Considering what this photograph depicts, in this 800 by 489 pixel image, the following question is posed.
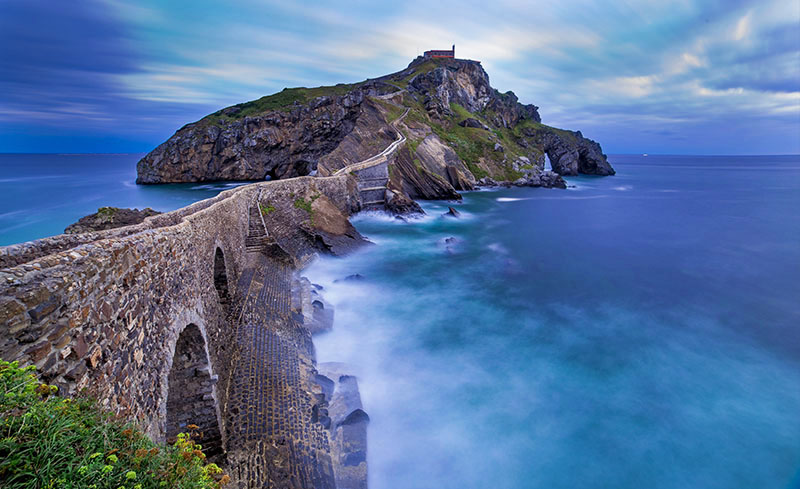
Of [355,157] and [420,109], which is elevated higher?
[420,109]

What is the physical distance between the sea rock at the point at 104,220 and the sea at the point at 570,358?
25.7 feet

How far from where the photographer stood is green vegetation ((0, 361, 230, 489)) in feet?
6.86

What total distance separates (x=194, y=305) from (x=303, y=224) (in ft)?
43.6

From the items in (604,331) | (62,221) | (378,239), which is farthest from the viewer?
(62,221)

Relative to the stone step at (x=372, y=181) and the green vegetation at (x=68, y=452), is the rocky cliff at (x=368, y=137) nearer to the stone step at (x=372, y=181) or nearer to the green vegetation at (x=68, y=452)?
the stone step at (x=372, y=181)

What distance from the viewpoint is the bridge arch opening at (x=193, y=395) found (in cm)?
689

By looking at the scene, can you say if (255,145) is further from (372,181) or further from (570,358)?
(570,358)

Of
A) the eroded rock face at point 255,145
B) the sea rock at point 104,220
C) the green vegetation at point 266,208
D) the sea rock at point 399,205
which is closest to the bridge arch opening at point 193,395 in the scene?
the sea rock at point 104,220

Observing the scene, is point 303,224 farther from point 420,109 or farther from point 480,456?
point 420,109

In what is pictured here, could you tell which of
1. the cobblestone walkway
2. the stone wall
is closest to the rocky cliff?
the cobblestone walkway

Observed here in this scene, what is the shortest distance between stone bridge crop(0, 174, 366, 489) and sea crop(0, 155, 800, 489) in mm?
1728

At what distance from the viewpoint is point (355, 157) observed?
40.7 m

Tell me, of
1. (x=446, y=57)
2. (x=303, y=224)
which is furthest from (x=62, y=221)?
(x=446, y=57)

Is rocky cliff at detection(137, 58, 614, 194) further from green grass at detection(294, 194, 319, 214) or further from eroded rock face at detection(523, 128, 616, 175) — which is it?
green grass at detection(294, 194, 319, 214)
